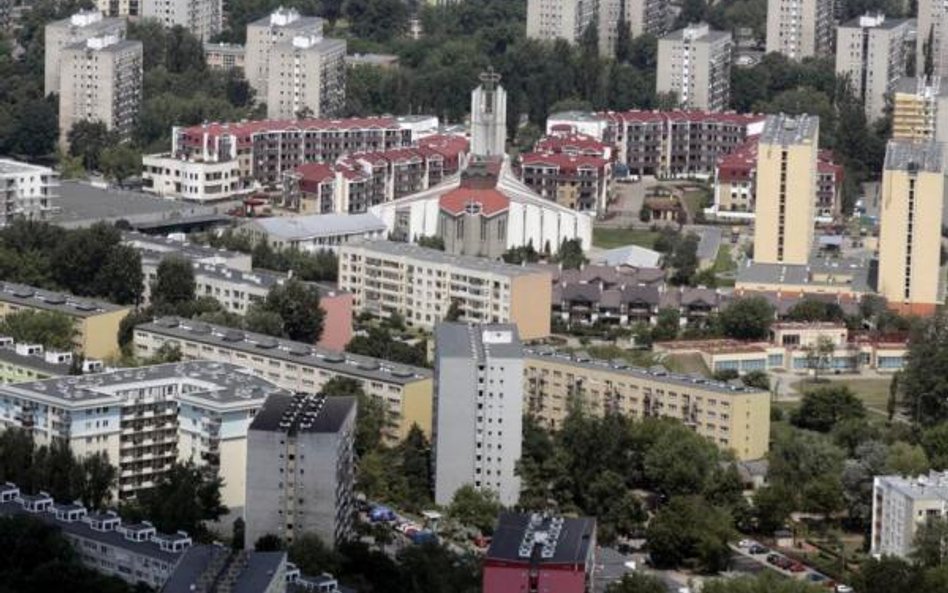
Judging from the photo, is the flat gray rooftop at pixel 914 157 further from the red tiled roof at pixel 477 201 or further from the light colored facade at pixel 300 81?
the light colored facade at pixel 300 81

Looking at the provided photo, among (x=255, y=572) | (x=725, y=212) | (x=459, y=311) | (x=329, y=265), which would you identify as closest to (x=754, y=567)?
(x=255, y=572)

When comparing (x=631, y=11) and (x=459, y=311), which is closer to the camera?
(x=459, y=311)

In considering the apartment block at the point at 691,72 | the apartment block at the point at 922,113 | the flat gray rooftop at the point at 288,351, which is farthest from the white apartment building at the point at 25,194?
the apartment block at the point at 691,72

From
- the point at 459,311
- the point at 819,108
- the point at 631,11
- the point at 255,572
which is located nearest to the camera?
the point at 255,572

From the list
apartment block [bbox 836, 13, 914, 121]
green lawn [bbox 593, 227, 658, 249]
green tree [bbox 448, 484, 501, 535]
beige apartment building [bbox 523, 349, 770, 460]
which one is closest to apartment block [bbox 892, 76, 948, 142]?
green lawn [bbox 593, 227, 658, 249]

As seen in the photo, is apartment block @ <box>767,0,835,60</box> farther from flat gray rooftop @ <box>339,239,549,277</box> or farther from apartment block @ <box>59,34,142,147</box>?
flat gray rooftop @ <box>339,239,549,277</box>

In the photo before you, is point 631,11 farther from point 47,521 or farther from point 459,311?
point 47,521
